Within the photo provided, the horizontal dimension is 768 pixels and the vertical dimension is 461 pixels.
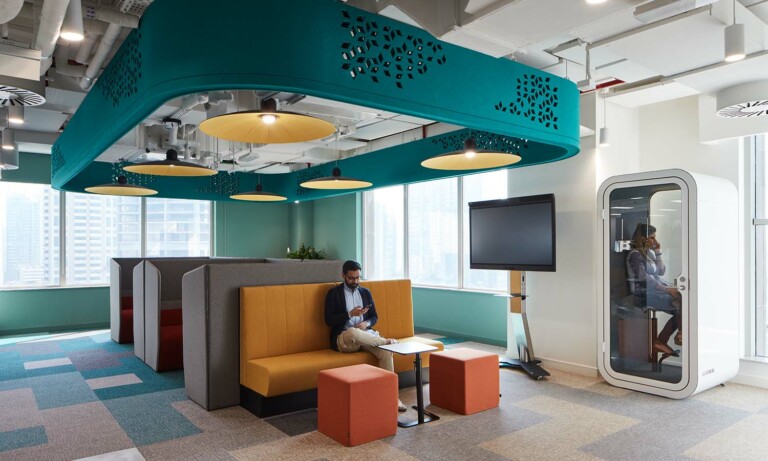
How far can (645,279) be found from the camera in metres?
5.55

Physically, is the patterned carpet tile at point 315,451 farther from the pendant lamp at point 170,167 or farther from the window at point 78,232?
the window at point 78,232

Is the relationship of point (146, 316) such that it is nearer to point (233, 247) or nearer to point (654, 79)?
point (233, 247)

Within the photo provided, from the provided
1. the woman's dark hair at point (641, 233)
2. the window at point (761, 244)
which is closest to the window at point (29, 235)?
the woman's dark hair at point (641, 233)

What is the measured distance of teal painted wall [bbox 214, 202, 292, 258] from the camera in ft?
39.3

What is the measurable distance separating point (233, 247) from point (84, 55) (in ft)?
25.2

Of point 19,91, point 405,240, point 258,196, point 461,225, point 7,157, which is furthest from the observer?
point 405,240

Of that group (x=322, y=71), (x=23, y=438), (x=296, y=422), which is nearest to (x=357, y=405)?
(x=296, y=422)

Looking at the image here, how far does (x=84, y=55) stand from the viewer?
4680 mm

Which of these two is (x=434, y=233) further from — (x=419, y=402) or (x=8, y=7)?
(x=8, y=7)

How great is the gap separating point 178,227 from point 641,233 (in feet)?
30.5

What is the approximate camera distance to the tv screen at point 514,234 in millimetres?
5918

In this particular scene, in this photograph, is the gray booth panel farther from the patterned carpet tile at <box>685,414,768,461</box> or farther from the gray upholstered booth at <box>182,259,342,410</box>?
the patterned carpet tile at <box>685,414,768,461</box>

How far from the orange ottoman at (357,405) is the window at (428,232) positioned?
439 cm

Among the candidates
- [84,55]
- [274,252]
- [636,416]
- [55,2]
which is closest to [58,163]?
[84,55]
